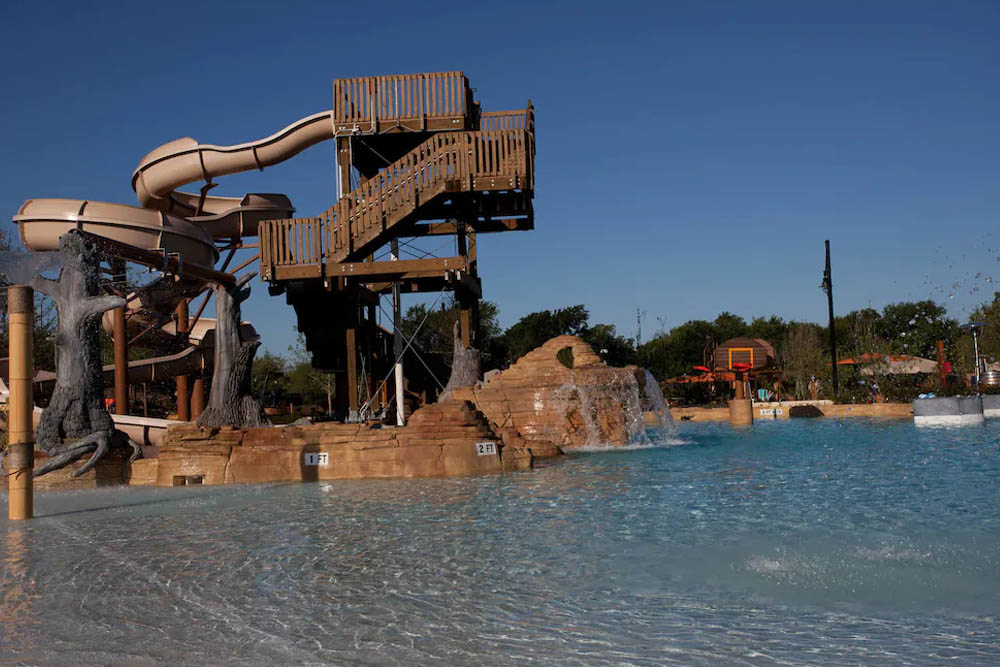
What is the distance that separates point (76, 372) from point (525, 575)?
32.9 feet

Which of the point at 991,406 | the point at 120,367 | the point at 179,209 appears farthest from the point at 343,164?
the point at 991,406

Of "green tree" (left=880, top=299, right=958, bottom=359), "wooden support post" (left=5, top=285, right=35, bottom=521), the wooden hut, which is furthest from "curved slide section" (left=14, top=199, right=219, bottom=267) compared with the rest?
"green tree" (left=880, top=299, right=958, bottom=359)

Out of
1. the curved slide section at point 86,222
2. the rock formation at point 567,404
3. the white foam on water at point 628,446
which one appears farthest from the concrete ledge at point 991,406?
the curved slide section at point 86,222

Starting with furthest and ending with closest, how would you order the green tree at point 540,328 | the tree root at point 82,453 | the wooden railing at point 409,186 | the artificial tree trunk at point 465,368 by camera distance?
1. the green tree at point 540,328
2. the artificial tree trunk at point 465,368
3. the wooden railing at point 409,186
4. the tree root at point 82,453

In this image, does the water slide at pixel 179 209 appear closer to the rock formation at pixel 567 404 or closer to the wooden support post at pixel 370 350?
the wooden support post at pixel 370 350

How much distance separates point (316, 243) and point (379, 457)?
201 inches

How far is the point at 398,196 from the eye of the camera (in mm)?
16266

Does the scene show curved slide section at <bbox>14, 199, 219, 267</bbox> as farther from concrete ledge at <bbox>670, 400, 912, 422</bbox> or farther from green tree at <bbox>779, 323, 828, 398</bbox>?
green tree at <bbox>779, 323, 828, 398</bbox>

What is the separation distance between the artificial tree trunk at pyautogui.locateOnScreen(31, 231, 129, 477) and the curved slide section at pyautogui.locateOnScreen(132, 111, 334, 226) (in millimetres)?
7789

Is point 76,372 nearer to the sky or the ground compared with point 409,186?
nearer to the ground

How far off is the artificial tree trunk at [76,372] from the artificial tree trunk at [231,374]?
1.67 m

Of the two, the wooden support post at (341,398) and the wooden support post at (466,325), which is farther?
the wooden support post at (341,398)

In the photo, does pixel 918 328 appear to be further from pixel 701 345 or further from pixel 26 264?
pixel 26 264

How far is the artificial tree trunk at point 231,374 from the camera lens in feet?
47.4
